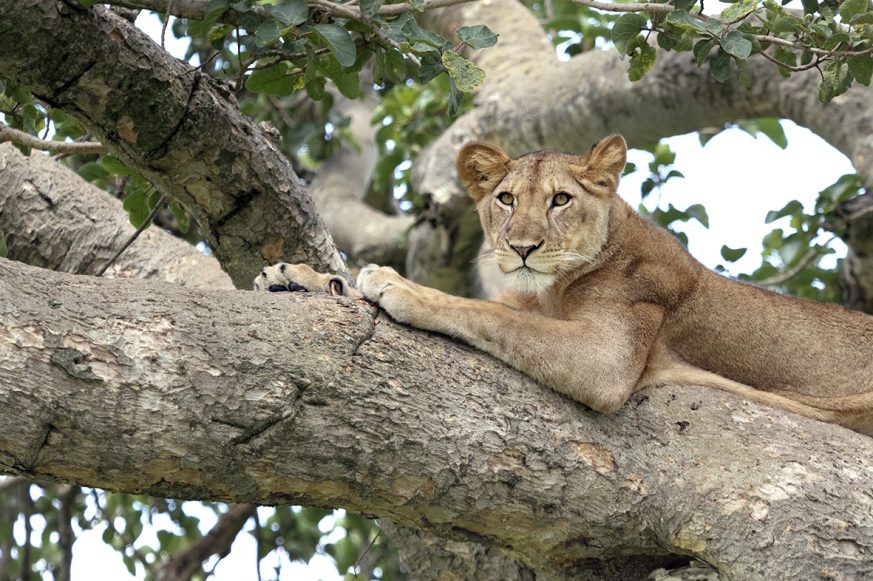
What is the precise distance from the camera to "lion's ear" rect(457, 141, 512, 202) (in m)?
4.85

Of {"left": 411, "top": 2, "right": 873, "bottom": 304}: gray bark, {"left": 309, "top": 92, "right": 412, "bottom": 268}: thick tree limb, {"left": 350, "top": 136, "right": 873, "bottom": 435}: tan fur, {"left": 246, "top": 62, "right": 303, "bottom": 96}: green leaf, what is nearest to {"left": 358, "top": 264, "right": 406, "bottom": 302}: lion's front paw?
{"left": 350, "top": 136, "right": 873, "bottom": 435}: tan fur

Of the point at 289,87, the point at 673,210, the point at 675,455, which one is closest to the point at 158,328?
the point at 289,87

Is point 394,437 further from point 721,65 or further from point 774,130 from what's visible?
point 774,130

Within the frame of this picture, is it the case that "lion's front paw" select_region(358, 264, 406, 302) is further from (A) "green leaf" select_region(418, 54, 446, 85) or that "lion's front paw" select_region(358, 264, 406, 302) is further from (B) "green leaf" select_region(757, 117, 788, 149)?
(B) "green leaf" select_region(757, 117, 788, 149)

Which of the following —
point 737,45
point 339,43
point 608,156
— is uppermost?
point 339,43

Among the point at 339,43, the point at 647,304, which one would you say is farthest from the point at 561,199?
the point at 339,43

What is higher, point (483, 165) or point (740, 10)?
point (740, 10)

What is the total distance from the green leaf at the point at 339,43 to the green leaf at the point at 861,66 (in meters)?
1.81

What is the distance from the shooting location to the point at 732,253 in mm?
6332

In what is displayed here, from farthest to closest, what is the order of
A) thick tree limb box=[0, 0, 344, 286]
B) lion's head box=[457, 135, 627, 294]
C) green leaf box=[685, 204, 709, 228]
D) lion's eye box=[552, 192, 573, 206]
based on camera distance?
green leaf box=[685, 204, 709, 228]
lion's eye box=[552, 192, 573, 206]
lion's head box=[457, 135, 627, 294]
thick tree limb box=[0, 0, 344, 286]

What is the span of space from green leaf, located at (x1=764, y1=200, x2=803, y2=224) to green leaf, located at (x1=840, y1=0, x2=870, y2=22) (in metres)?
2.63

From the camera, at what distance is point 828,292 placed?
7.01 m

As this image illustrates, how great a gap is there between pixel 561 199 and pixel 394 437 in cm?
169

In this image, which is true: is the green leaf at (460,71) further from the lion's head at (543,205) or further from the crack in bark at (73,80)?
the crack in bark at (73,80)
